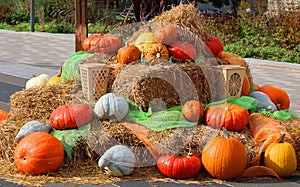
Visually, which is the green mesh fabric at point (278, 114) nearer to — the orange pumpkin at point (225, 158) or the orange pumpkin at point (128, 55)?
the orange pumpkin at point (225, 158)

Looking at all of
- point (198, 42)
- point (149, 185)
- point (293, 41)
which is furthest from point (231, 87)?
point (293, 41)

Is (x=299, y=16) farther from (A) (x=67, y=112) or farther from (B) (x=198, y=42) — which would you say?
(A) (x=67, y=112)

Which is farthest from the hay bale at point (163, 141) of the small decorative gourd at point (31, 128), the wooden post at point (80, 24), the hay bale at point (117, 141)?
the wooden post at point (80, 24)

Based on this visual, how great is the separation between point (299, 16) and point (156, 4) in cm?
721

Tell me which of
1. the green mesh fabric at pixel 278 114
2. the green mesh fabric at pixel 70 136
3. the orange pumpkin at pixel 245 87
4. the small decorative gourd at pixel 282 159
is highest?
the orange pumpkin at pixel 245 87

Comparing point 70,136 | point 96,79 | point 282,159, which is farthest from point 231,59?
point 70,136

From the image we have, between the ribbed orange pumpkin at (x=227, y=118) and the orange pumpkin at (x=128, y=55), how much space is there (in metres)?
0.98

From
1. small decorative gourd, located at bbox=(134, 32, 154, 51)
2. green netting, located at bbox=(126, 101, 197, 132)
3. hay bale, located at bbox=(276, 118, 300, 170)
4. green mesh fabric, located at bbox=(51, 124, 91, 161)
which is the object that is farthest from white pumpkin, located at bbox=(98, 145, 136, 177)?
hay bale, located at bbox=(276, 118, 300, 170)

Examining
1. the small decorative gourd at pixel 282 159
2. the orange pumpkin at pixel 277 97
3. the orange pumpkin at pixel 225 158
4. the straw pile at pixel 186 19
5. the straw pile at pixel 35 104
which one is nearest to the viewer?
the orange pumpkin at pixel 225 158

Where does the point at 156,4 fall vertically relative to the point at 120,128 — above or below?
above

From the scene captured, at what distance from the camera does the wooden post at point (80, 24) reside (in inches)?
367

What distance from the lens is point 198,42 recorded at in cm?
649

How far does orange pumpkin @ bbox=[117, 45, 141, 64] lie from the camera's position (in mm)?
6180

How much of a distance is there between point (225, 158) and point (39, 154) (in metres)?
1.59
